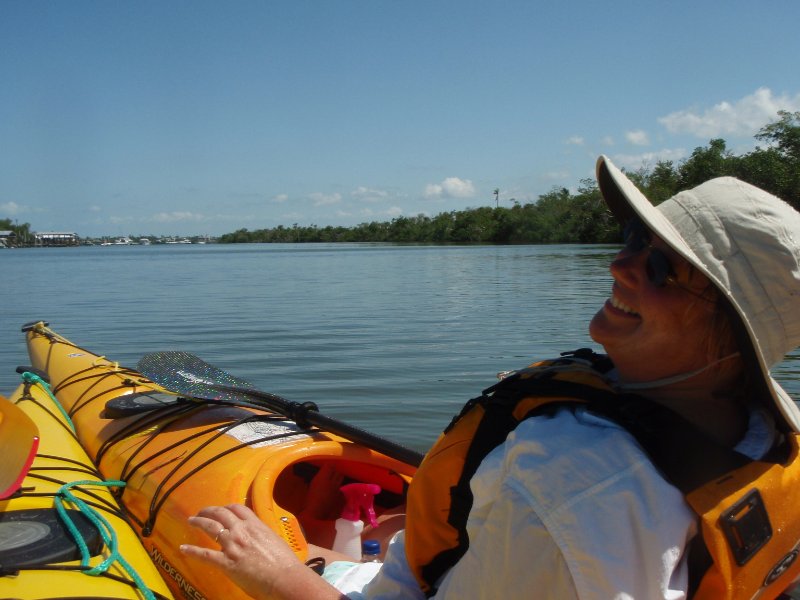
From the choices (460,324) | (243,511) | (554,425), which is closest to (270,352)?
(460,324)

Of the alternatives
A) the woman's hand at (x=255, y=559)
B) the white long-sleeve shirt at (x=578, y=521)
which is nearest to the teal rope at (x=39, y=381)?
the woman's hand at (x=255, y=559)

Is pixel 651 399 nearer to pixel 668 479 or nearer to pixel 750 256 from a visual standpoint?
pixel 668 479

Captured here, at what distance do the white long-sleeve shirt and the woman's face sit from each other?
221 mm

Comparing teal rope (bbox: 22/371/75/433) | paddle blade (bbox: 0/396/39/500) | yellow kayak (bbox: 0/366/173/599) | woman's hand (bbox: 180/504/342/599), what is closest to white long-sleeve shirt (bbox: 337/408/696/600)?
woman's hand (bbox: 180/504/342/599)

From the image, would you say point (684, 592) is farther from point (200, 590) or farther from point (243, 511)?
point (200, 590)

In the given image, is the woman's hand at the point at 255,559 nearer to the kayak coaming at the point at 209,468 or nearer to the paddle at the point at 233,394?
the kayak coaming at the point at 209,468

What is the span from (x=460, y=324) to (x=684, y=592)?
1077 centimetres

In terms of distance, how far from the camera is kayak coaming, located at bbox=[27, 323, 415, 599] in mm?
2691

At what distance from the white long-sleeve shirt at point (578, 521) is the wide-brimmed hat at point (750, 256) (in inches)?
11.3

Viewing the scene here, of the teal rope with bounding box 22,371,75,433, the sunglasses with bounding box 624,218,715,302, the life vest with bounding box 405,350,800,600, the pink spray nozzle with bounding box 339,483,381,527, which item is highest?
the sunglasses with bounding box 624,218,715,302

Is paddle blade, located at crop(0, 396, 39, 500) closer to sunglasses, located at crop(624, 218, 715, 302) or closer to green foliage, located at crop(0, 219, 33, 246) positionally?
sunglasses, located at crop(624, 218, 715, 302)

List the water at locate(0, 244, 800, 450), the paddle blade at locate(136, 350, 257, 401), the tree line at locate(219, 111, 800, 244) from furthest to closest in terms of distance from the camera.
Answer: the tree line at locate(219, 111, 800, 244), the water at locate(0, 244, 800, 450), the paddle blade at locate(136, 350, 257, 401)

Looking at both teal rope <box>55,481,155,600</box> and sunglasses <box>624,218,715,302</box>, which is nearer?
sunglasses <box>624,218,715,302</box>

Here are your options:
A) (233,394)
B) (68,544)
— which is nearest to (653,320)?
(68,544)
